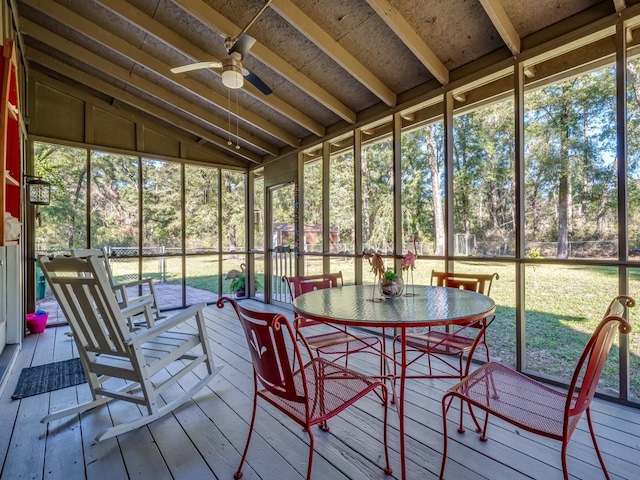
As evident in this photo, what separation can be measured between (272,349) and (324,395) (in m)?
0.45

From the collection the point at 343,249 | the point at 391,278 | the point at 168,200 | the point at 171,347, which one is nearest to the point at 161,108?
the point at 168,200

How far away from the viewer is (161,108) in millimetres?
5312

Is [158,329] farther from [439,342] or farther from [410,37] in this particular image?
[410,37]

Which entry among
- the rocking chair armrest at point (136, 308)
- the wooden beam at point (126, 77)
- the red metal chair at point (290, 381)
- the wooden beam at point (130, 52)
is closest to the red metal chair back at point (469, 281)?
the red metal chair at point (290, 381)

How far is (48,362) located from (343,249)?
Result: 357 centimetres

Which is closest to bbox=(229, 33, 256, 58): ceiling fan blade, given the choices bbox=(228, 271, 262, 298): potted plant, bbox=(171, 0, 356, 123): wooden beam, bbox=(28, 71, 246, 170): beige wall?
bbox=(171, 0, 356, 123): wooden beam

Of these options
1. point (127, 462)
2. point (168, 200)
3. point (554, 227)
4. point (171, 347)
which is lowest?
point (127, 462)

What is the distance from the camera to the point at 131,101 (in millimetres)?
4949

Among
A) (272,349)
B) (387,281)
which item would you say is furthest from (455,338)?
(272,349)

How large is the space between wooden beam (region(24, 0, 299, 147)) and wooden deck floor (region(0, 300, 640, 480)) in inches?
138

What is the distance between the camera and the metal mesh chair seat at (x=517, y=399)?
134cm

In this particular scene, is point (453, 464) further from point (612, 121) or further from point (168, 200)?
point (168, 200)

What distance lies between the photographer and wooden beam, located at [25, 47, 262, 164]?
4305 mm

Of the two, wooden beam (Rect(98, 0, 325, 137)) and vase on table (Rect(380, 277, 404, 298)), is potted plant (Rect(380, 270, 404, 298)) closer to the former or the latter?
vase on table (Rect(380, 277, 404, 298))
